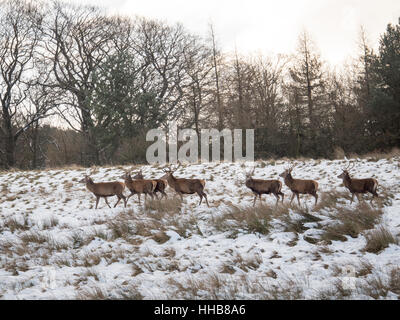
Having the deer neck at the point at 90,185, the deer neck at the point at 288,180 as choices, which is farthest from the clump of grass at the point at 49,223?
the deer neck at the point at 288,180

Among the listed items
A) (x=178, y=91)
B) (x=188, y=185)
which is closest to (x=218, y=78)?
(x=178, y=91)

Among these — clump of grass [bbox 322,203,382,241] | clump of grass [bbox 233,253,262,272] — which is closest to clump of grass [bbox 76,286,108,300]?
clump of grass [bbox 233,253,262,272]

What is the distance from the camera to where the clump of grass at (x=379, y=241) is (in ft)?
17.4

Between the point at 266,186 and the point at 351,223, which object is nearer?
the point at 351,223

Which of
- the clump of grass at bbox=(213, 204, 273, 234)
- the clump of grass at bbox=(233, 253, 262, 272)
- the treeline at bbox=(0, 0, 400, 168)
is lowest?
the clump of grass at bbox=(233, 253, 262, 272)

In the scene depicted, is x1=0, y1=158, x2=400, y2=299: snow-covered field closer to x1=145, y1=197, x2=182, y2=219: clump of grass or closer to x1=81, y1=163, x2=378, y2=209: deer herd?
x1=145, y1=197, x2=182, y2=219: clump of grass

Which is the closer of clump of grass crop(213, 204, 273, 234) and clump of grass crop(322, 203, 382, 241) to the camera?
clump of grass crop(322, 203, 382, 241)

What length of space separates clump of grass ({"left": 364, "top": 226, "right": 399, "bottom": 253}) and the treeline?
18186mm

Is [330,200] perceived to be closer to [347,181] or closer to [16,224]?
[347,181]

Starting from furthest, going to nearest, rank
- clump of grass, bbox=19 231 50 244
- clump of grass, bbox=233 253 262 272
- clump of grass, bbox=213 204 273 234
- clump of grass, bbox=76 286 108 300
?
clump of grass, bbox=19 231 50 244 → clump of grass, bbox=213 204 273 234 → clump of grass, bbox=233 253 262 272 → clump of grass, bbox=76 286 108 300

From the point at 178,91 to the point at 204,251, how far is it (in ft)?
76.3

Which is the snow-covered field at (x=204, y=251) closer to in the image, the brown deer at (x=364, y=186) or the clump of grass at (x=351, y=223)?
the clump of grass at (x=351, y=223)

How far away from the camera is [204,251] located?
6145 millimetres

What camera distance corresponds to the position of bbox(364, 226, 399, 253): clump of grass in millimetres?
5316
